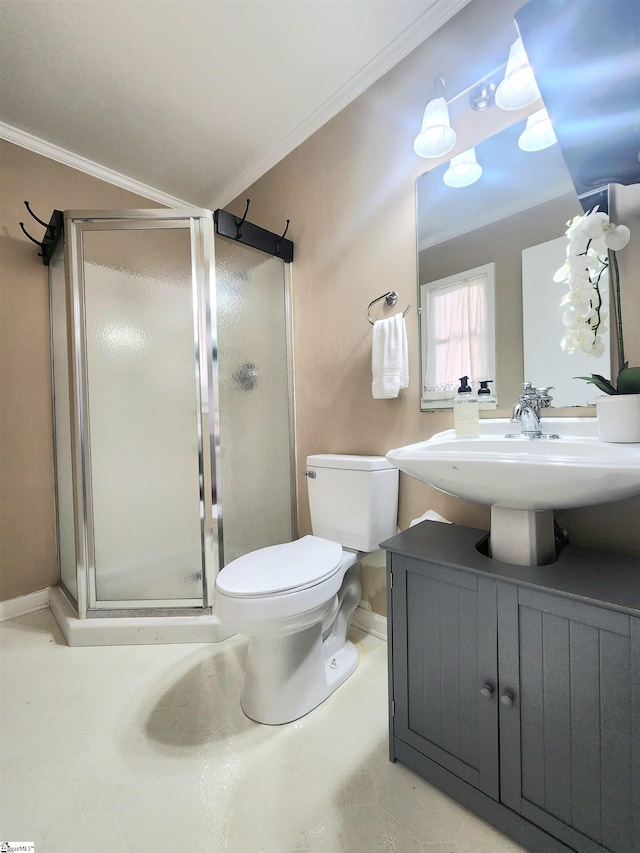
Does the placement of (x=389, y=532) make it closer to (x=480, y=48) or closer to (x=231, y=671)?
(x=231, y=671)

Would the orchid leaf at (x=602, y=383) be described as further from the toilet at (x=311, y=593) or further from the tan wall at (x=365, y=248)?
the toilet at (x=311, y=593)

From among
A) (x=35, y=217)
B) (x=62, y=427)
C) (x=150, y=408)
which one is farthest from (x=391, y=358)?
(x=35, y=217)

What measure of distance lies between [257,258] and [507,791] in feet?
6.85

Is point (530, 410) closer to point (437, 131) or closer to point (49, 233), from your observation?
point (437, 131)

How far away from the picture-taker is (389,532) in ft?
4.87

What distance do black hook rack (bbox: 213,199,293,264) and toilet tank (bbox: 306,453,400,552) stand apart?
3.53 ft

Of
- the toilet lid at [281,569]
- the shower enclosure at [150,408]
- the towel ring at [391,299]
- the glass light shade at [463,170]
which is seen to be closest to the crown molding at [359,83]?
the glass light shade at [463,170]

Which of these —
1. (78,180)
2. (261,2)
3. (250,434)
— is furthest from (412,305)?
(78,180)

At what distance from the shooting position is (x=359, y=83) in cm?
159

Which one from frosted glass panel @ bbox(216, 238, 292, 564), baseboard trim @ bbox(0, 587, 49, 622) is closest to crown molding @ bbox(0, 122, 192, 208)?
frosted glass panel @ bbox(216, 238, 292, 564)

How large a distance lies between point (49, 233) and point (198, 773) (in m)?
2.21

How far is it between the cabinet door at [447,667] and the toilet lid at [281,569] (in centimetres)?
28

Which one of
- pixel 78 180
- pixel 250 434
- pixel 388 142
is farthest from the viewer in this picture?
pixel 78 180

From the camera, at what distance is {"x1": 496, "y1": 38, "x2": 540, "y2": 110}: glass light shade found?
109cm
